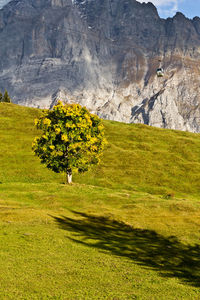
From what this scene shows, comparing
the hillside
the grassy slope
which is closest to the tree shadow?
the grassy slope

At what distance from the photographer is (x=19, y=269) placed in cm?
1688

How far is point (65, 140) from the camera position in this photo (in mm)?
52156

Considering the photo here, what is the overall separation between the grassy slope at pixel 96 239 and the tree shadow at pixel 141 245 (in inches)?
2.5

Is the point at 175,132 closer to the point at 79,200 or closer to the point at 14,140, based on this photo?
the point at 14,140

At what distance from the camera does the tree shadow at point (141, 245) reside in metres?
19.2

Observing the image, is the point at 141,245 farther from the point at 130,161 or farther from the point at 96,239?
the point at 130,161

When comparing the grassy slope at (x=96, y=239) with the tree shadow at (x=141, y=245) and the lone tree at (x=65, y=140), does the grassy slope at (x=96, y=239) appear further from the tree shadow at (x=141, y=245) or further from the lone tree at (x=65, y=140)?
the lone tree at (x=65, y=140)

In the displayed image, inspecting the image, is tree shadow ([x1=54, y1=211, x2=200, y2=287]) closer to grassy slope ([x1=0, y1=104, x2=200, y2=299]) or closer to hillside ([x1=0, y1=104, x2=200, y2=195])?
grassy slope ([x1=0, y1=104, x2=200, y2=299])

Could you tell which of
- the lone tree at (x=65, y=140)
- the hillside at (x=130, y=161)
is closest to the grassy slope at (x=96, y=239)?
the hillside at (x=130, y=161)

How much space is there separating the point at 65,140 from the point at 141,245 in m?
30.7

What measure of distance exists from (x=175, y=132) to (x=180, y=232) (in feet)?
264

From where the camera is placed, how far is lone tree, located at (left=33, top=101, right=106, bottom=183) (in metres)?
52.6

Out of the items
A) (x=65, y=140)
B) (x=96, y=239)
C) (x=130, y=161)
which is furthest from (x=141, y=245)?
(x=130, y=161)

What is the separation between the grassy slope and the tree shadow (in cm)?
6
